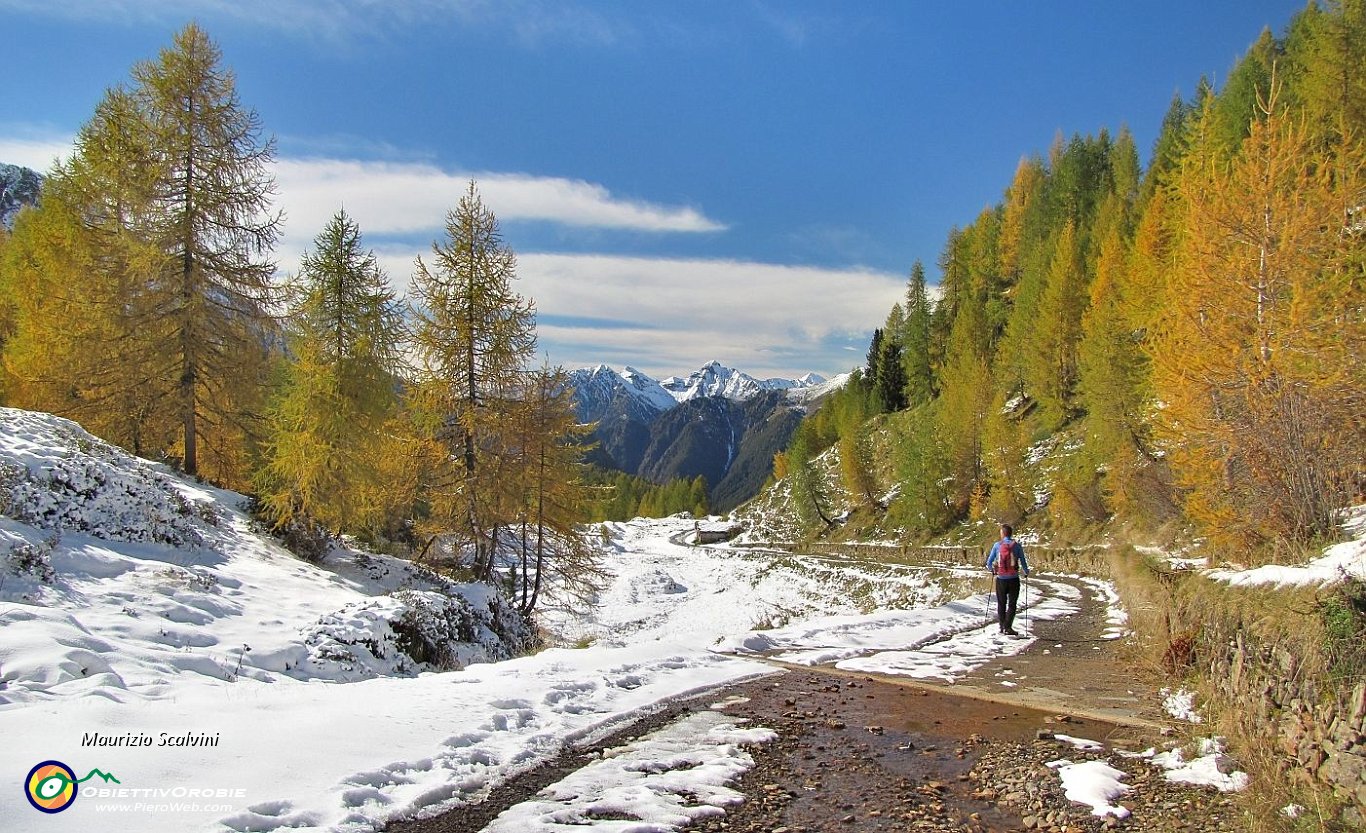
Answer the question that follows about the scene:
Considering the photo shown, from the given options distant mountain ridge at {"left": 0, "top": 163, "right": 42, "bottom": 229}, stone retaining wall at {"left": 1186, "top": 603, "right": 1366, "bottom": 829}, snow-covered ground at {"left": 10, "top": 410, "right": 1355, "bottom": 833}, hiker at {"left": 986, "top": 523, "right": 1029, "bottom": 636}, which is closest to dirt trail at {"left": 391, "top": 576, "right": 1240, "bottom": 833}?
snow-covered ground at {"left": 10, "top": 410, "right": 1355, "bottom": 833}

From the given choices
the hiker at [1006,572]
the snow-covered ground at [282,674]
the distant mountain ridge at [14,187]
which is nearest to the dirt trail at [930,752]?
the snow-covered ground at [282,674]

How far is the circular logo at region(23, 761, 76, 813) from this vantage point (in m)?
4.03

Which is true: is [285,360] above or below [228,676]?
above

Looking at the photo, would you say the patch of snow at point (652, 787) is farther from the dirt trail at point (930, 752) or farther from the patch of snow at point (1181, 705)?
the patch of snow at point (1181, 705)

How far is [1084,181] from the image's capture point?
218ft

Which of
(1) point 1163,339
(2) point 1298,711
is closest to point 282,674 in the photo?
(2) point 1298,711

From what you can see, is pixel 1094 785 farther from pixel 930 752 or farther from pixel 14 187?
pixel 14 187

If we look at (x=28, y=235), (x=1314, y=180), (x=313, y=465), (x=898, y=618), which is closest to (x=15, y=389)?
(x=28, y=235)

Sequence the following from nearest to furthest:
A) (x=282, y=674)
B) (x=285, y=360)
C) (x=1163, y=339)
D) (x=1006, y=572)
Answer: (x=282, y=674) → (x=1006, y=572) → (x=1163, y=339) → (x=285, y=360)

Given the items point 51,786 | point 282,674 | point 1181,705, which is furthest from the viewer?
point 282,674

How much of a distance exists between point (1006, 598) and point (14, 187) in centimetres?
21847

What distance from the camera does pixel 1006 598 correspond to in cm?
1358

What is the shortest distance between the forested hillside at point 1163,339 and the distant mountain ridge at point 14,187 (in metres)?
174

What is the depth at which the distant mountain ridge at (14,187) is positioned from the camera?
461 feet
